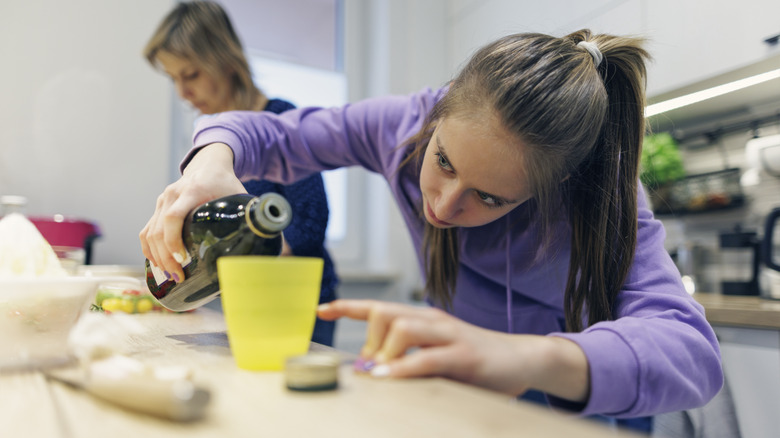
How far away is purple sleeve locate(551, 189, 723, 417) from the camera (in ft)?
1.74

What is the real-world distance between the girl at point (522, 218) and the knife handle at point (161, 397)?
0.50 ft

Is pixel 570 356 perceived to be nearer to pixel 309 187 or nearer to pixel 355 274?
pixel 309 187

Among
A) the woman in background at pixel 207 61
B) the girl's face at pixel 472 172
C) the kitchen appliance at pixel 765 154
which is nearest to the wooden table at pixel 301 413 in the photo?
the girl's face at pixel 472 172

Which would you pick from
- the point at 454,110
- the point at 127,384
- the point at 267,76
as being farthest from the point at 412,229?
the point at 267,76

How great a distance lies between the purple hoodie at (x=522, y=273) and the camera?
21.7 inches

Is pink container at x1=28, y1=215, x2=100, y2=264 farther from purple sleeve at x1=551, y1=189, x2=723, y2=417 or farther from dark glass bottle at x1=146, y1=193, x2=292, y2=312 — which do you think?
purple sleeve at x1=551, y1=189, x2=723, y2=417

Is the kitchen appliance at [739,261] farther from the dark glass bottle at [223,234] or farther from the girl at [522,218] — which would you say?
the dark glass bottle at [223,234]

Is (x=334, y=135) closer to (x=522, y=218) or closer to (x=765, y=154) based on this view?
(x=522, y=218)

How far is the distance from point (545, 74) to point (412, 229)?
46cm

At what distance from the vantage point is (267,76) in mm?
2766

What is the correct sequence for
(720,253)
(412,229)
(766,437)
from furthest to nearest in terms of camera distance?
1. (720,253)
2. (766,437)
3. (412,229)

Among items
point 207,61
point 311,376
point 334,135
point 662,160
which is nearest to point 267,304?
point 311,376

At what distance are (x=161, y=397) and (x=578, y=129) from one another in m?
0.64

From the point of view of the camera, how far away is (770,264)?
149 cm
